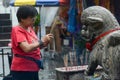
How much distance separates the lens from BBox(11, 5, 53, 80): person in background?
359 centimetres

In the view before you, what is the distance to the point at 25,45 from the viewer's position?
3562mm

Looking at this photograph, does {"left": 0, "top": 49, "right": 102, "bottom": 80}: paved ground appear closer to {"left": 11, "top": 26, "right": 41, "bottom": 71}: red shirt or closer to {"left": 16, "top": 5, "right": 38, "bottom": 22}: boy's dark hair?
{"left": 11, "top": 26, "right": 41, "bottom": 71}: red shirt

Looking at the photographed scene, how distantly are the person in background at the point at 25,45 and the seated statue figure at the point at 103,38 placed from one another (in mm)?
1106

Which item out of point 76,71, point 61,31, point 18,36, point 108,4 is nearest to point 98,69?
point 76,71

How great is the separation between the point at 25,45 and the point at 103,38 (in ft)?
4.32

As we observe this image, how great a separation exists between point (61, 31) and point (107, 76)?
7.12 m

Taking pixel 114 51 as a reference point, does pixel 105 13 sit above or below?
above

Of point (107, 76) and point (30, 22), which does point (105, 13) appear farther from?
point (30, 22)

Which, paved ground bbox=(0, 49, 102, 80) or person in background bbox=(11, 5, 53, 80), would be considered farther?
paved ground bbox=(0, 49, 102, 80)

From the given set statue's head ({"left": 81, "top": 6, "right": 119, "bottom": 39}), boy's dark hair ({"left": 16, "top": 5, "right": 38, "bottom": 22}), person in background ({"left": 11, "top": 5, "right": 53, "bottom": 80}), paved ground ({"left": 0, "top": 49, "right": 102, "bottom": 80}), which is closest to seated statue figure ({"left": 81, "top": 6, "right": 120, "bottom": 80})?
statue's head ({"left": 81, "top": 6, "right": 119, "bottom": 39})

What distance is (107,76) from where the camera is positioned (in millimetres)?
2332

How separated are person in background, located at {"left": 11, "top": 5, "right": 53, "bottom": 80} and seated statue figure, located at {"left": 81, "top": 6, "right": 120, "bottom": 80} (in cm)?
111

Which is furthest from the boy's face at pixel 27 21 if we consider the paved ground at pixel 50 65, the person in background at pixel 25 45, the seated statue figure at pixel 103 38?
the paved ground at pixel 50 65

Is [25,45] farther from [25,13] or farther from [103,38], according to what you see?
[103,38]
